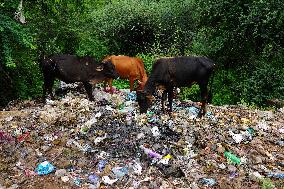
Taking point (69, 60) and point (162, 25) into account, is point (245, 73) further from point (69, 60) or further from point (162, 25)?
point (69, 60)

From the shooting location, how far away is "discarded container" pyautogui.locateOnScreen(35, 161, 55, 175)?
7822 mm

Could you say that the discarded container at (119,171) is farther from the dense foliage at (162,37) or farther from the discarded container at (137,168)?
the dense foliage at (162,37)

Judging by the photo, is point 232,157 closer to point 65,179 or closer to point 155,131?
point 155,131

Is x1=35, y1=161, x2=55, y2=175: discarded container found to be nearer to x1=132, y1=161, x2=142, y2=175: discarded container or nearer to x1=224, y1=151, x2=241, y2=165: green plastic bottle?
x1=132, y1=161, x2=142, y2=175: discarded container

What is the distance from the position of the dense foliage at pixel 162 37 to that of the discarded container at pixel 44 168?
3.64m

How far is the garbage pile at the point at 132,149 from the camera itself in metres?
7.77

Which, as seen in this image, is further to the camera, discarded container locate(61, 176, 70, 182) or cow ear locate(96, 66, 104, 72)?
cow ear locate(96, 66, 104, 72)

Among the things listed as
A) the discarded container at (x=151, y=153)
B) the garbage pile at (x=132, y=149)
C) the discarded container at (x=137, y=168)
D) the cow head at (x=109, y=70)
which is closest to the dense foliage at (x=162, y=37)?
the cow head at (x=109, y=70)

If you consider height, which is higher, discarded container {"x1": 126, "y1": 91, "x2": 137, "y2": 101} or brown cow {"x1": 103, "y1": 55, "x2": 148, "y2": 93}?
brown cow {"x1": 103, "y1": 55, "x2": 148, "y2": 93}

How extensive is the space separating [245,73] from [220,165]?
8.07 meters

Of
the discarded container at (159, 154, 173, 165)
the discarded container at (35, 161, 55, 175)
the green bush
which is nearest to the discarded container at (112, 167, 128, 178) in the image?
the discarded container at (159, 154, 173, 165)

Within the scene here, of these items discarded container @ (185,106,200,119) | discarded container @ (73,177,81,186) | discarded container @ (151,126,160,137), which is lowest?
discarded container @ (185,106,200,119)

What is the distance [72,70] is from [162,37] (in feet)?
27.0

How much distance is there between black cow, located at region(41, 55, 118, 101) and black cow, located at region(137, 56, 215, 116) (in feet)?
5.88
